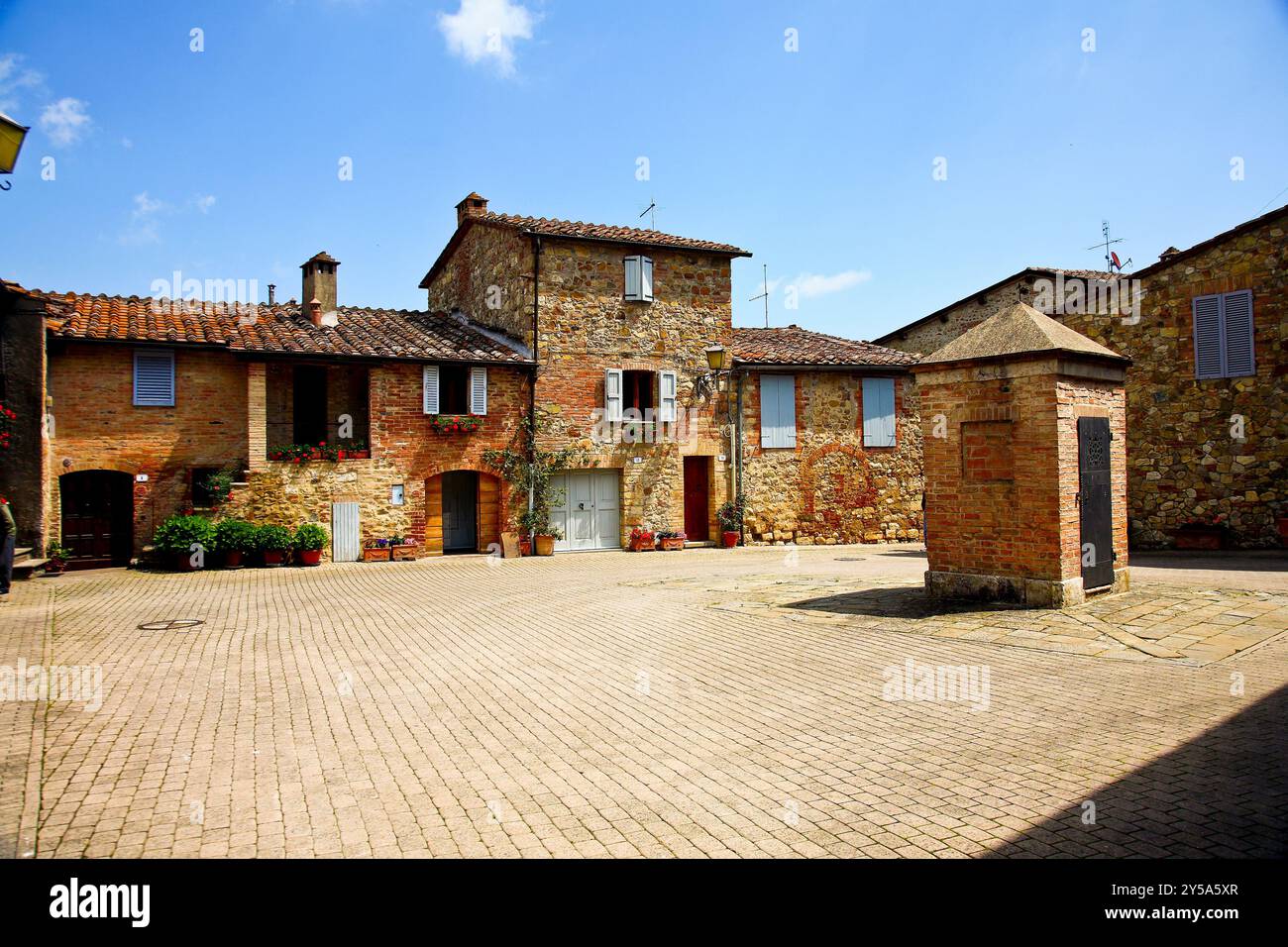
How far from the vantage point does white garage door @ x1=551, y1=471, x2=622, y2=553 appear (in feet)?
64.3

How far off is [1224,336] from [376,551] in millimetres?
18581

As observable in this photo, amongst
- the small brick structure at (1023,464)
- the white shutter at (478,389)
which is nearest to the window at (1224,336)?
the small brick structure at (1023,464)

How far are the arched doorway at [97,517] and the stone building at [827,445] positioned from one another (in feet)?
47.3

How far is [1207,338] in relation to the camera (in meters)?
15.9

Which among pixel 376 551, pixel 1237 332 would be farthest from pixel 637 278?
pixel 1237 332

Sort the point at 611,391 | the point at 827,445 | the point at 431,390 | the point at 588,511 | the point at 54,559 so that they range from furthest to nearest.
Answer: the point at 827,445, the point at 588,511, the point at 611,391, the point at 431,390, the point at 54,559

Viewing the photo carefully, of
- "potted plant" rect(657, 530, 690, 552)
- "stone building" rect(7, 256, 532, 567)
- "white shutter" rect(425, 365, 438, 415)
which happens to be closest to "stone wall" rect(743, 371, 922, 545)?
"potted plant" rect(657, 530, 690, 552)

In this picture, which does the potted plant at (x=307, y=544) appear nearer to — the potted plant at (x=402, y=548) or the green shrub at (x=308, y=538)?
the green shrub at (x=308, y=538)

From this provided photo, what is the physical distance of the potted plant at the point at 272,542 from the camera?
625 inches

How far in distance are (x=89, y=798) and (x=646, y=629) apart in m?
5.59

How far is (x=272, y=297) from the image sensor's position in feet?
72.4

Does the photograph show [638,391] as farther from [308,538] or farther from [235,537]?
[235,537]

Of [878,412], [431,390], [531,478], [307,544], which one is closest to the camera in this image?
[307,544]
